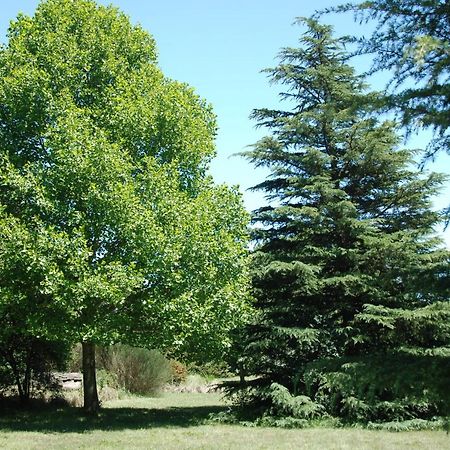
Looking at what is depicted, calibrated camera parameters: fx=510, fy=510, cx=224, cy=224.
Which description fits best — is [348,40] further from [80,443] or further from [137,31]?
[137,31]

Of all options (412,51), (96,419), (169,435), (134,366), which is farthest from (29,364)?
(412,51)

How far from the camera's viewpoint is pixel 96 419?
49.2 ft

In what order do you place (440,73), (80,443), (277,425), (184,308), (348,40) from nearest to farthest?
(440,73) < (348,40) < (80,443) < (184,308) < (277,425)

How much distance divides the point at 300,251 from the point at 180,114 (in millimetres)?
5469

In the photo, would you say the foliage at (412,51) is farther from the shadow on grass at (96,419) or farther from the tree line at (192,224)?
the shadow on grass at (96,419)

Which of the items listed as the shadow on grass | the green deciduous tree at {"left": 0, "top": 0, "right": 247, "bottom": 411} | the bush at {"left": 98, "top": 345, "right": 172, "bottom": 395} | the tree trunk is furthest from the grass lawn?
the bush at {"left": 98, "top": 345, "right": 172, "bottom": 395}

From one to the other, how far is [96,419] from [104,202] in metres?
6.60

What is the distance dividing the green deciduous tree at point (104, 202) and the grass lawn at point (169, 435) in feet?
6.38

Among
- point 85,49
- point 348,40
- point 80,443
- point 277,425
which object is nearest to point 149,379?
point 277,425

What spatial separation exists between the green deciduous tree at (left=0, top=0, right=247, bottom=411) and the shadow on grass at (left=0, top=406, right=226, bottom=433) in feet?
3.72

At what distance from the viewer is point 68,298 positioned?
1241 centimetres

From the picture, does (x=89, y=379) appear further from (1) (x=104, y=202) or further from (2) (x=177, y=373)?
(2) (x=177, y=373)

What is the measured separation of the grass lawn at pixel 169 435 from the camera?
10.8 metres

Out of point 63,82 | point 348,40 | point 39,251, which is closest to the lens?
point 348,40
